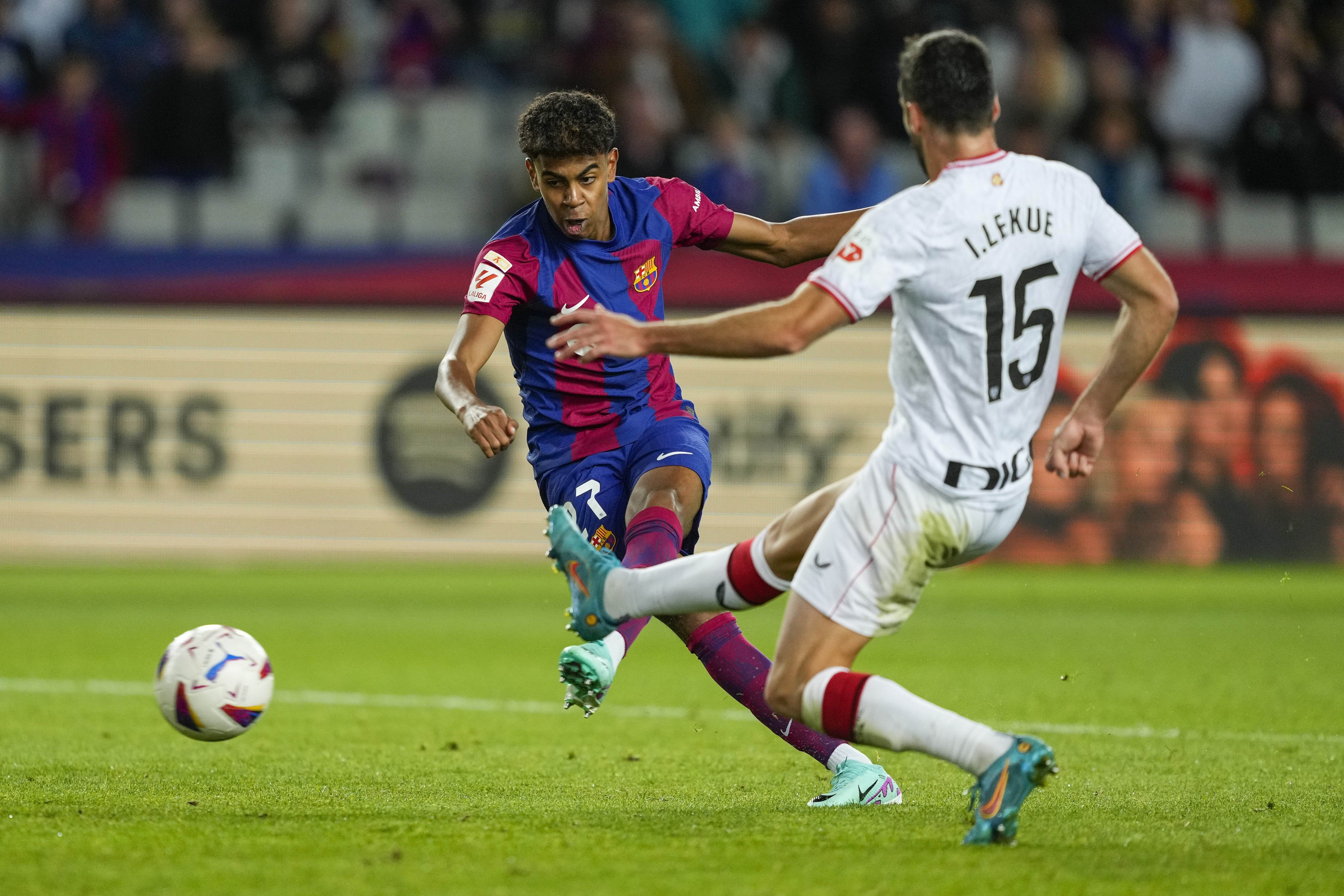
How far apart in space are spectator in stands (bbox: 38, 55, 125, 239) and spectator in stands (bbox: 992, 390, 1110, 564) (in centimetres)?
789

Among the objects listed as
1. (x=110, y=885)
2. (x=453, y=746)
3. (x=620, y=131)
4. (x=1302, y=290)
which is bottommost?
(x=453, y=746)

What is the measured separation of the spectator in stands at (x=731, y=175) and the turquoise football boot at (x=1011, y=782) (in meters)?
10.5

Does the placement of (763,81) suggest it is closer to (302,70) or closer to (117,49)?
(302,70)

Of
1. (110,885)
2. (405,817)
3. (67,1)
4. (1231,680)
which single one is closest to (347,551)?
(67,1)

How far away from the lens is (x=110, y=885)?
4047mm

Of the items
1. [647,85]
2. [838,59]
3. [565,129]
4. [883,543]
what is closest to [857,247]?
[883,543]

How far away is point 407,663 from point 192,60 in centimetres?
733

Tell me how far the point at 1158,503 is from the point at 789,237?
8.50 metres

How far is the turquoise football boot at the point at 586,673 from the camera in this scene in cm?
520

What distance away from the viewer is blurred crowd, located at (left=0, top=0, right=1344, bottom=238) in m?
14.8

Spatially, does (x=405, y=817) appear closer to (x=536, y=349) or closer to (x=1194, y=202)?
(x=536, y=349)

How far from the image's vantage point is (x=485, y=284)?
18.7 ft

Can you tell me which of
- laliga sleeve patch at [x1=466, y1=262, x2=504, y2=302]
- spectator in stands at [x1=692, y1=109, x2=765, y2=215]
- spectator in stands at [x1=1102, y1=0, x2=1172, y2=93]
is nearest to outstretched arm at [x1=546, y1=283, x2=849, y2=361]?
laliga sleeve patch at [x1=466, y1=262, x2=504, y2=302]

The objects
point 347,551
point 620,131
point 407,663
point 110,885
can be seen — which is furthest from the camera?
point 620,131
